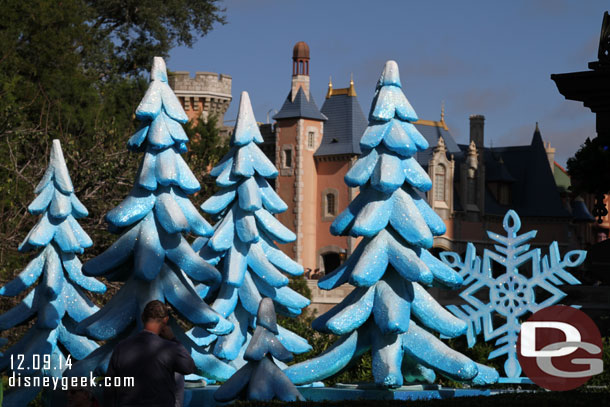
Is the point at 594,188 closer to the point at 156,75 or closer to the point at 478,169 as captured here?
the point at 156,75

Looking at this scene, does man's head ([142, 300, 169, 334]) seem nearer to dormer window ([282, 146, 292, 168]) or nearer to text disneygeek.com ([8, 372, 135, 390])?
text disneygeek.com ([8, 372, 135, 390])

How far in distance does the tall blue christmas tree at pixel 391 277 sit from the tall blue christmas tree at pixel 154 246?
1.56 metres

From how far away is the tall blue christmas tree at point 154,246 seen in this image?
42.9 ft

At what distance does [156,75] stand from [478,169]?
45137mm

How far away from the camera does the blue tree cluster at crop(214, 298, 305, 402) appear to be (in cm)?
1180

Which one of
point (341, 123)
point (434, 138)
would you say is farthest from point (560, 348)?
point (434, 138)

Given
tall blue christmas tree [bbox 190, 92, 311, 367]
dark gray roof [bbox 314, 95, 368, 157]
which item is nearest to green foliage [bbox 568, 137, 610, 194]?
tall blue christmas tree [bbox 190, 92, 311, 367]

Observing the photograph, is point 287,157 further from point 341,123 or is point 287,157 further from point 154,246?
point 154,246

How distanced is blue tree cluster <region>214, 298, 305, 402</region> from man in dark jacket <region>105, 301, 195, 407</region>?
3978 millimetres

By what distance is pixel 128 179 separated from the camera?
24266 millimetres

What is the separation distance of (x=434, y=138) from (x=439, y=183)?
3.64 metres

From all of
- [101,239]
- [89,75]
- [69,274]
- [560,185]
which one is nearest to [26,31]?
[89,75]

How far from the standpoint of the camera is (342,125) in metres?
56.5

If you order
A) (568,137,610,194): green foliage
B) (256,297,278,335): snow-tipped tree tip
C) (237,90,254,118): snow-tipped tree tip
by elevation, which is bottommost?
(256,297,278,335): snow-tipped tree tip
